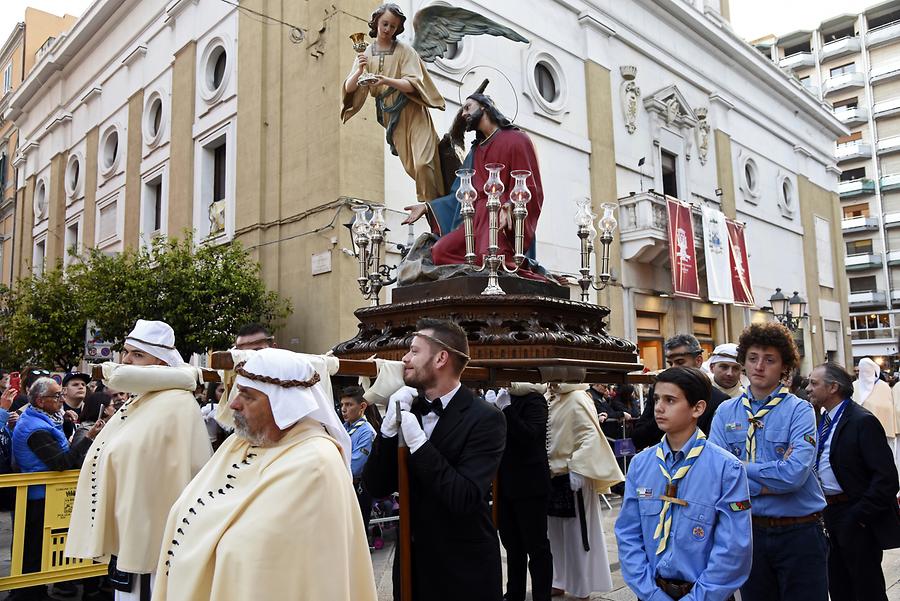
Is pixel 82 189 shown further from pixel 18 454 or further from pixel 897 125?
pixel 897 125

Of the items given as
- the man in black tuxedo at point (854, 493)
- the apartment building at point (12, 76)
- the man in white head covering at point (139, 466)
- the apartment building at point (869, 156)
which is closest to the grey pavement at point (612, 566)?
the man in black tuxedo at point (854, 493)

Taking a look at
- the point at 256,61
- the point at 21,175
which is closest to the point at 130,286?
the point at 256,61

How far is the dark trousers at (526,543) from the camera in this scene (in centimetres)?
516

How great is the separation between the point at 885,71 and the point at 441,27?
5156cm

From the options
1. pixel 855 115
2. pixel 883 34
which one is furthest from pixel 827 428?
pixel 883 34

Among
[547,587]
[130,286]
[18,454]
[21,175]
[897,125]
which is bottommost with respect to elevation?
[547,587]

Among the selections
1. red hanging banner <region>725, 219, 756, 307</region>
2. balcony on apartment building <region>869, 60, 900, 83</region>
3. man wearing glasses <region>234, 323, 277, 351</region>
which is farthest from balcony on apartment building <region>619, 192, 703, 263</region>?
balcony on apartment building <region>869, 60, 900, 83</region>

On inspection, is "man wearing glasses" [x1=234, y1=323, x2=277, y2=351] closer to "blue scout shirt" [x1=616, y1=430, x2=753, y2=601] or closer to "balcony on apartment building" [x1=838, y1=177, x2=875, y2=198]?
"blue scout shirt" [x1=616, y1=430, x2=753, y2=601]

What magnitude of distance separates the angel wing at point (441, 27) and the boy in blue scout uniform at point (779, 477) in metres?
3.38

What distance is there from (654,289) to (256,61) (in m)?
12.2

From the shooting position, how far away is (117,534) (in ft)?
14.0

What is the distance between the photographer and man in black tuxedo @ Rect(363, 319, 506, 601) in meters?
3.23

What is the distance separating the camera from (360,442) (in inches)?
277

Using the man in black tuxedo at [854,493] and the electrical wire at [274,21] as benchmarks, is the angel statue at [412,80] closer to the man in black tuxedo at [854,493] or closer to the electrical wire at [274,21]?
the man in black tuxedo at [854,493]
